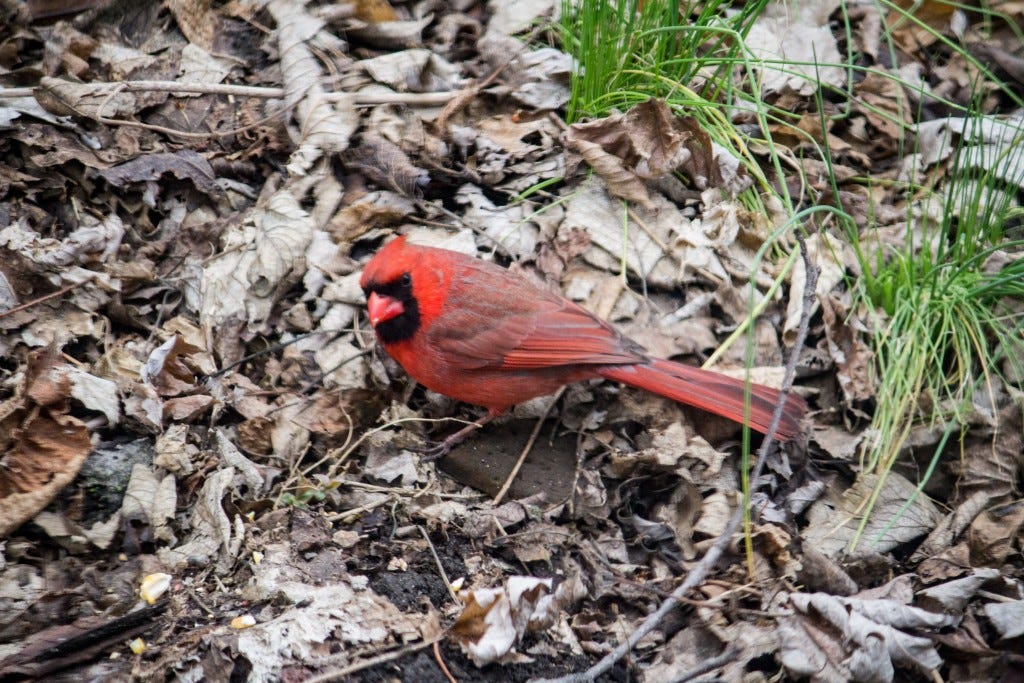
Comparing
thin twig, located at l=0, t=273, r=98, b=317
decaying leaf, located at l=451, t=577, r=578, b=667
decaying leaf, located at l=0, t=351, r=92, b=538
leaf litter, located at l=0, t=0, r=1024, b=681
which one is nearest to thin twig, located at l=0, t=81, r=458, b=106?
leaf litter, located at l=0, t=0, r=1024, b=681

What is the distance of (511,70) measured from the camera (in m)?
4.83

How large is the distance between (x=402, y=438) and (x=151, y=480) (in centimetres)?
100

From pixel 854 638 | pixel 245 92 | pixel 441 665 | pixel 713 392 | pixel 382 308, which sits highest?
pixel 245 92

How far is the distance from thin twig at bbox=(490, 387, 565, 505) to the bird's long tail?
0.36 metres

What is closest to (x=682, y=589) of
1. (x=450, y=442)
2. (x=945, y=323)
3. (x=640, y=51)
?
(x=450, y=442)

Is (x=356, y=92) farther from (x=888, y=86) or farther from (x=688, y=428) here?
(x=888, y=86)

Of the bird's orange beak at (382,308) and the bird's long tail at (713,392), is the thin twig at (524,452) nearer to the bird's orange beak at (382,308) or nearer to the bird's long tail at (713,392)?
the bird's long tail at (713,392)

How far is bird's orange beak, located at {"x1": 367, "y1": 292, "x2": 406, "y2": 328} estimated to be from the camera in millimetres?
3738

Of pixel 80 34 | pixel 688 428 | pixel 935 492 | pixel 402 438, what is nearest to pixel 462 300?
pixel 402 438

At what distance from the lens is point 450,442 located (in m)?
3.87

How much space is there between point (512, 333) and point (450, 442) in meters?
0.53

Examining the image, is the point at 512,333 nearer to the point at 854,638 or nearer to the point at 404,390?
the point at 404,390

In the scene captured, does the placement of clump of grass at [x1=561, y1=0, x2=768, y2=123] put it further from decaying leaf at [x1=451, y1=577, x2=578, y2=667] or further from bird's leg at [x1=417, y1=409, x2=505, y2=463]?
decaying leaf at [x1=451, y1=577, x2=578, y2=667]

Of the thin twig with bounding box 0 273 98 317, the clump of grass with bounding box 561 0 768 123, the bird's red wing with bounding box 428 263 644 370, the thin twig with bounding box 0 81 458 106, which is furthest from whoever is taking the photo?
the thin twig with bounding box 0 81 458 106
